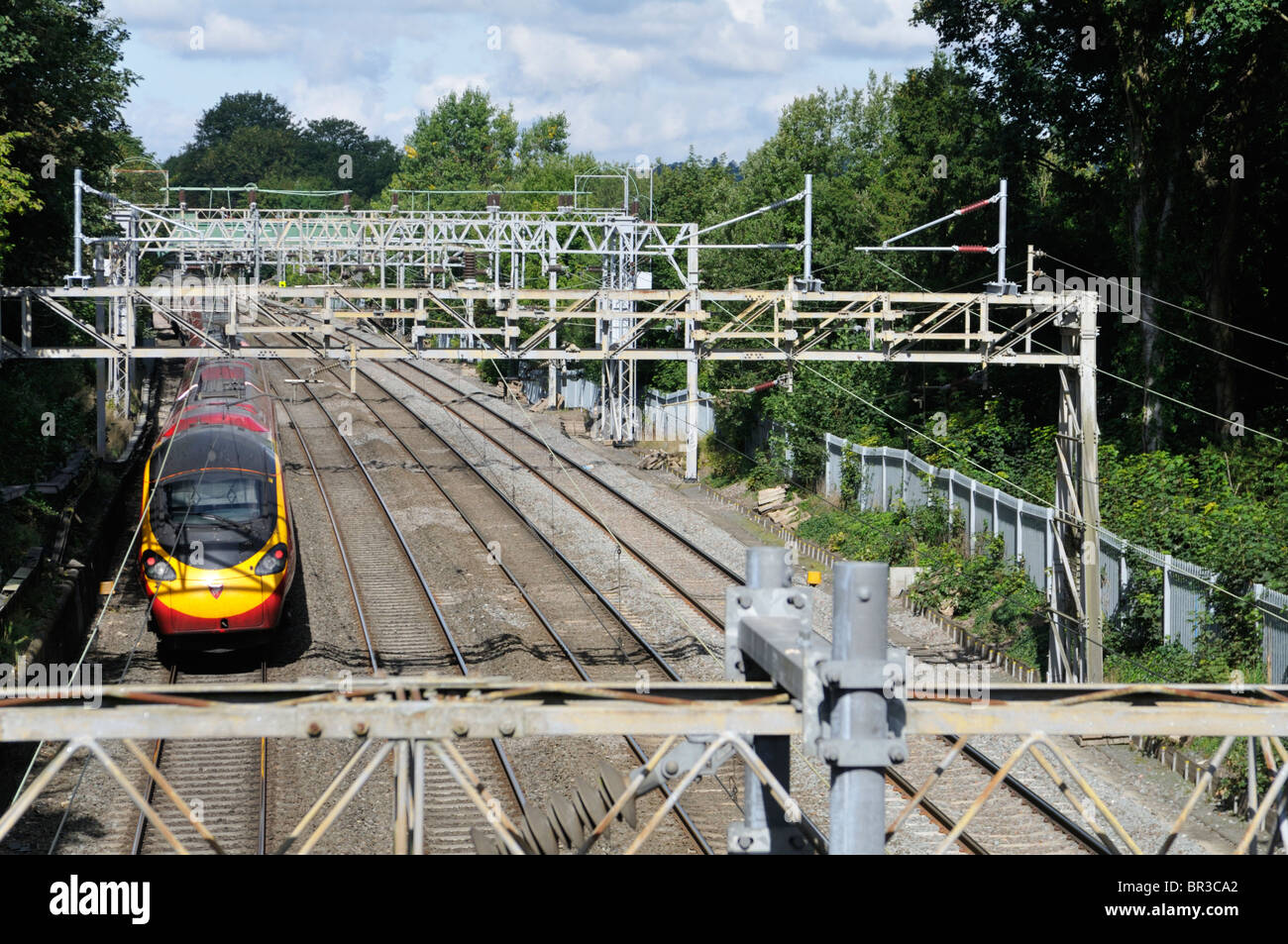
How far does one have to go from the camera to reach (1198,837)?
12055 mm

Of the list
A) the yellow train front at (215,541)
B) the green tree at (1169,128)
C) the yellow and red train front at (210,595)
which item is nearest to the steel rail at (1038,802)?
the yellow and red train front at (210,595)

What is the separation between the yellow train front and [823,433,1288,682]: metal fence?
982 centimetres

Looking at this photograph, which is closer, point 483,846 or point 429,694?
point 429,694

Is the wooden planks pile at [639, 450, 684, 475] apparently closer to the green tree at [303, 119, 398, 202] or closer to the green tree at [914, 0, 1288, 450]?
the green tree at [914, 0, 1288, 450]

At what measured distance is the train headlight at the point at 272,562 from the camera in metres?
15.9

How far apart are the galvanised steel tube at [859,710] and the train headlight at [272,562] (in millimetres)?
12633

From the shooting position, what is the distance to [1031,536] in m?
20.1

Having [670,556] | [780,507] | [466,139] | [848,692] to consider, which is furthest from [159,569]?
[466,139]

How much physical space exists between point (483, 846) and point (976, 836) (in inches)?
268

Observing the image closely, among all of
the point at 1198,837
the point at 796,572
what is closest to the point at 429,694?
the point at 1198,837

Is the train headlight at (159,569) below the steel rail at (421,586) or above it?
above

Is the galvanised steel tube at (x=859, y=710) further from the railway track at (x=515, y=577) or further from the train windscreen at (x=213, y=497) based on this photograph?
the train windscreen at (x=213, y=497)
